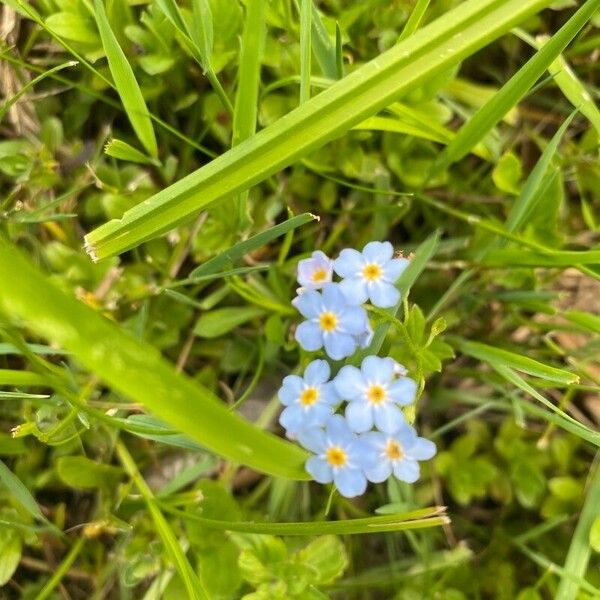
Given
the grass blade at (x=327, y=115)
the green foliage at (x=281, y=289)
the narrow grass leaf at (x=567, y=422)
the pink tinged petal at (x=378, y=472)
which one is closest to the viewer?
the grass blade at (x=327, y=115)

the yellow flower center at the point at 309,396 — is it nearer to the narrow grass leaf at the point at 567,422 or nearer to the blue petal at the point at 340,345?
the blue petal at the point at 340,345

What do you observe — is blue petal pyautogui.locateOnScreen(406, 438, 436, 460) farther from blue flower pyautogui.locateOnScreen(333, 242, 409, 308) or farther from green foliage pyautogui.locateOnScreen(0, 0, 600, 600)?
blue flower pyautogui.locateOnScreen(333, 242, 409, 308)

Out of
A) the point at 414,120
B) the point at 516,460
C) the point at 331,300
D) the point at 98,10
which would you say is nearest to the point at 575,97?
the point at 414,120

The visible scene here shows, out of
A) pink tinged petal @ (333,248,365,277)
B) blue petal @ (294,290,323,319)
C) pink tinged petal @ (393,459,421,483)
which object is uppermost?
pink tinged petal @ (333,248,365,277)

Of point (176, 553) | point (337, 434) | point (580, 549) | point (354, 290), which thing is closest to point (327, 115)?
point (354, 290)

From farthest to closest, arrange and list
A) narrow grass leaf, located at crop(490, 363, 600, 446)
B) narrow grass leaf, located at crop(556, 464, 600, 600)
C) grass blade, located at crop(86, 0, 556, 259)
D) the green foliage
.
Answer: narrow grass leaf, located at crop(556, 464, 600, 600) → the green foliage → narrow grass leaf, located at crop(490, 363, 600, 446) → grass blade, located at crop(86, 0, 556, 259)

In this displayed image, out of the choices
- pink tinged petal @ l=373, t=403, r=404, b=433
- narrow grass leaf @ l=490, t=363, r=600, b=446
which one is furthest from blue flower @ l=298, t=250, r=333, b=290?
narrow grass leaf @ l=490, t=363, r=600, b=446

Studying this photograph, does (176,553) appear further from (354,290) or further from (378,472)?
(354,290)

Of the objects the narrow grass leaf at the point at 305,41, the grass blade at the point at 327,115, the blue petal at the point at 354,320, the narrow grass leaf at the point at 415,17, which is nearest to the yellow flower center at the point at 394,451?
the blue petal at the point at 354,320
